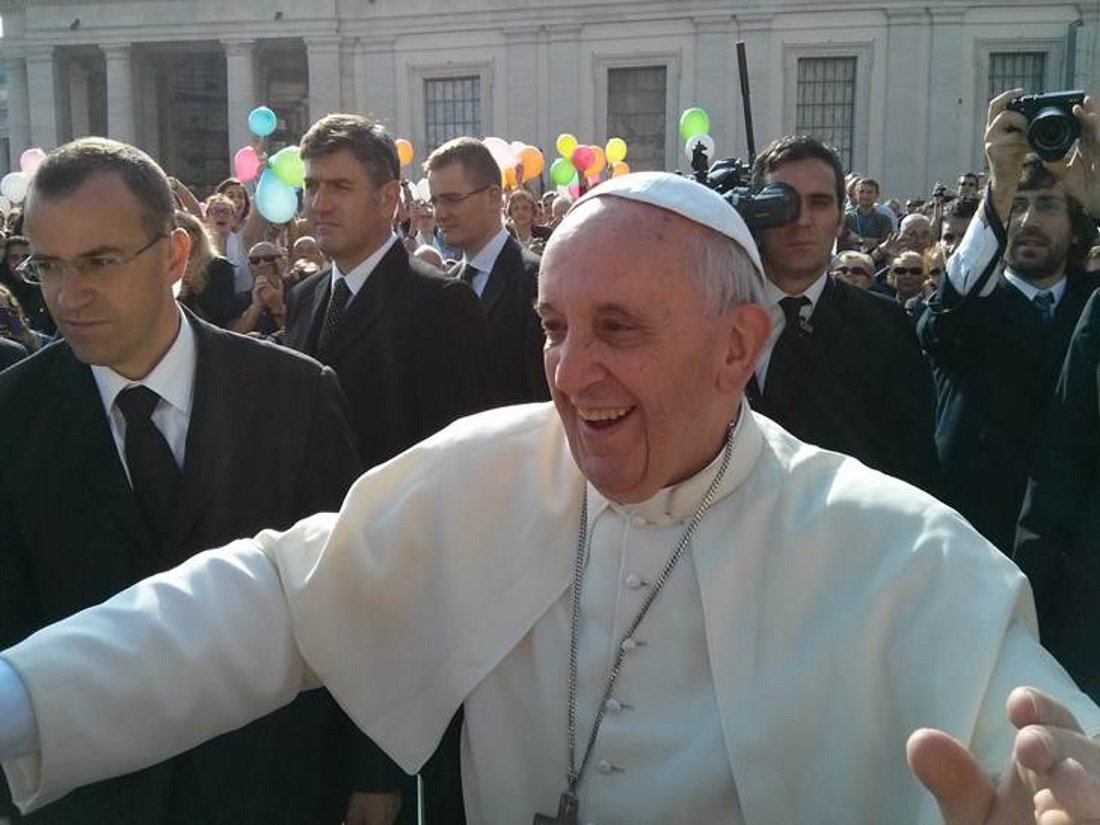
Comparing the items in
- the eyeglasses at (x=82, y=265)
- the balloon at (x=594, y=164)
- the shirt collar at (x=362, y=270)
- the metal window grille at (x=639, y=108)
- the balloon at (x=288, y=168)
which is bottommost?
the shirt collar at (x=362, y=270)

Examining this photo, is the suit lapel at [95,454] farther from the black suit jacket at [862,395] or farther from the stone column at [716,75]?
the stone column at [716,75]

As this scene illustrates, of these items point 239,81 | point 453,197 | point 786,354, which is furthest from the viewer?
point 239,81

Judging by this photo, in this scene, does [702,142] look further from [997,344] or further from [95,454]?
[95,454]

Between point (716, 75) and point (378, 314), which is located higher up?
point (716, 75)

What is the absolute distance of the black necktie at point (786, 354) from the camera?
12.3 feet

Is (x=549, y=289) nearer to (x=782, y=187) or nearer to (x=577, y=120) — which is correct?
(x=782, y=187)

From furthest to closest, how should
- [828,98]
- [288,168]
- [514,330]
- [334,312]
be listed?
[828,98]
[288,168]
[514,330]
[334,312]

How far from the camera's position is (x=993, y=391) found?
162 inches

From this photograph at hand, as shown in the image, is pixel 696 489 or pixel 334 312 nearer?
pixel 696 489

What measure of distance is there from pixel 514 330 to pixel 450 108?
31095mm

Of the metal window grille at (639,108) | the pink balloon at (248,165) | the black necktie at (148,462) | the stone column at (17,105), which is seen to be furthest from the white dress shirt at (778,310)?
the stone column at (17,105)

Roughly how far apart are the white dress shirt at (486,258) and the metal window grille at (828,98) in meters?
28.7

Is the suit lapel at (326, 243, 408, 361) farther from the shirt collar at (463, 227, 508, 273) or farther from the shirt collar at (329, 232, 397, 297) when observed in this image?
the shirt collar at (463, 227, 508, 273)

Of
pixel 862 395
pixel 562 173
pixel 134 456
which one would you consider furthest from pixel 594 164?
pixel 134 456
